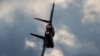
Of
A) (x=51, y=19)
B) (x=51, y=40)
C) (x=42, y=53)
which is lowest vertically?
(x=42, y=53)

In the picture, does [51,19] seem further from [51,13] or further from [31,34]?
[31,34]

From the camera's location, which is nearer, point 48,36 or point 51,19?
point 48,36

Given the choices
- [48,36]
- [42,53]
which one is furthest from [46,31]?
[42,53]

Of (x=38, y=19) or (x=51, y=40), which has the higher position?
(x=38, y=19)

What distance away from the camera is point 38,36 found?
144750 mm

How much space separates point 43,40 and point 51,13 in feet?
56.3

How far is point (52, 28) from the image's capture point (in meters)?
140

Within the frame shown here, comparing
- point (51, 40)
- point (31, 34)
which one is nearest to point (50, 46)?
point (51, 40)

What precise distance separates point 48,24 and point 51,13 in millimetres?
8810

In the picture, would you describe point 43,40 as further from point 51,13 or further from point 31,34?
point 51,13

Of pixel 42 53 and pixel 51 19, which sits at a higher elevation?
pixel 51 19

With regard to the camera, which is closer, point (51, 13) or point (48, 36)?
point (48, 36)

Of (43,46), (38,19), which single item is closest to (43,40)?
(43,46)

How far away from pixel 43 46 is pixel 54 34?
347 inches
